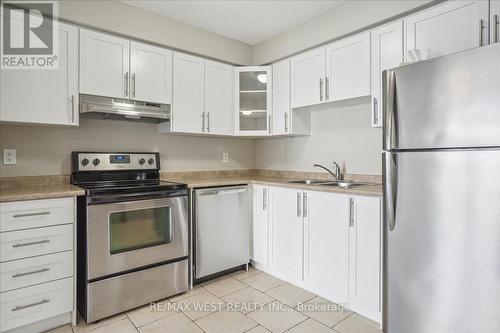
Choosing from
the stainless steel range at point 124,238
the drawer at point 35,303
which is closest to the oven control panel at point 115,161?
the stainless steel range at point 124,238

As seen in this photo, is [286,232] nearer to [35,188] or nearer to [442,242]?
[442,242]

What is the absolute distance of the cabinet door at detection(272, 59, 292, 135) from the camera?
3.03 metres

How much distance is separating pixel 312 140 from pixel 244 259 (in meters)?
1.44

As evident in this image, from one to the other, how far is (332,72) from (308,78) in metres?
0.28

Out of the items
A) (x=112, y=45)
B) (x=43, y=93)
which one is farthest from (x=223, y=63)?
(x=43, y=93)

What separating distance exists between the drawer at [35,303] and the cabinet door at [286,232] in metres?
1.67

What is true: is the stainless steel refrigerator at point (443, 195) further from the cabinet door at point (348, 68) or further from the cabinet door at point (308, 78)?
the cabinet door at point (308, 78)

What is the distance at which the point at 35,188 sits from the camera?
218 cm

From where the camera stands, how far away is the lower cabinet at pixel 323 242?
6.66 ft

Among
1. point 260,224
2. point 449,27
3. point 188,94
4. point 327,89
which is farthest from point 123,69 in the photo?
point 449,27

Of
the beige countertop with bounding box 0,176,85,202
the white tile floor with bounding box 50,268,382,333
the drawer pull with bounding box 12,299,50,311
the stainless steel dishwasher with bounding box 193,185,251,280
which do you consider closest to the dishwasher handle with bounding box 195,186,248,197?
the stainless steel dishwasher with bounding box 193,185,251,280

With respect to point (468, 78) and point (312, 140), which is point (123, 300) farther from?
point (468, 78)

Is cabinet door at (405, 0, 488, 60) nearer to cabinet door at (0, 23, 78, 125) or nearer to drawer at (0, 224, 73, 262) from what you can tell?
cabinet door at (0, 23, 78, 125)

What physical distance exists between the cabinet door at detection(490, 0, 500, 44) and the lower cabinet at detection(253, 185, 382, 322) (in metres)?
1.19
